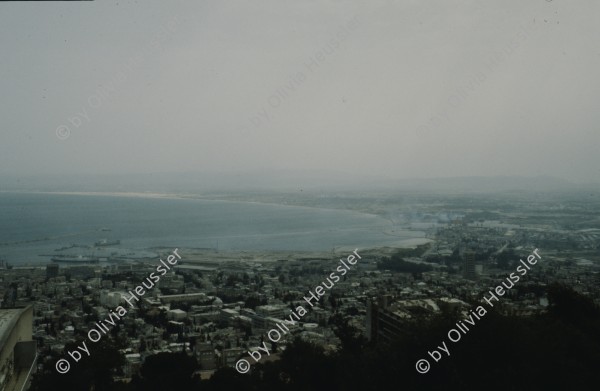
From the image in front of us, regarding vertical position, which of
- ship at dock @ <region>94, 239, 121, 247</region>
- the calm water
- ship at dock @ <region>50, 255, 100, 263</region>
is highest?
the calm water

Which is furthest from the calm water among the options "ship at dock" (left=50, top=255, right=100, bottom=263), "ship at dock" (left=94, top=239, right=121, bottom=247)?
"ship at dock" (left=50, top=255, right=100, bottom=263)

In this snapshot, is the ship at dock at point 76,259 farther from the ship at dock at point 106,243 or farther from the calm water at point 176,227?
the ship at dock at point 106,243

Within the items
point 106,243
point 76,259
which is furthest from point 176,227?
point 76,259

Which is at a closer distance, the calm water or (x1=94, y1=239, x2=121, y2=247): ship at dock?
the calm water

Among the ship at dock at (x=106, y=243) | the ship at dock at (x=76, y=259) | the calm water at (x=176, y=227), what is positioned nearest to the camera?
the ship at dock at (x=76, y=259)

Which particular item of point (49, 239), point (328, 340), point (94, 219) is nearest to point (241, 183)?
point (94, 219)

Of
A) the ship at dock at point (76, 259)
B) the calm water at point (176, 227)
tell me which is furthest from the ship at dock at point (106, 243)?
the ship at dock at point (76, 259)

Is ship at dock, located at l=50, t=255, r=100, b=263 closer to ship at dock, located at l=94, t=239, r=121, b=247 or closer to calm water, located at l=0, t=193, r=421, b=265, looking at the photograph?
calm water, located at l=0, t=193, r=421, b=265

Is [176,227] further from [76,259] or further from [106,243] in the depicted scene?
[76,259]

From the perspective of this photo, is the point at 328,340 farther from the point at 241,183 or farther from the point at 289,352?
the point at 241,183
